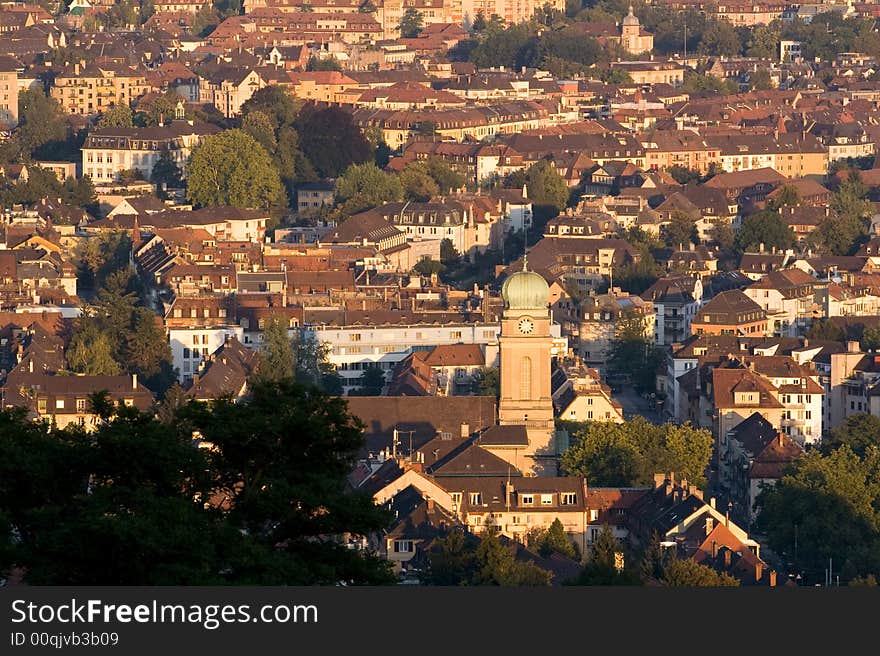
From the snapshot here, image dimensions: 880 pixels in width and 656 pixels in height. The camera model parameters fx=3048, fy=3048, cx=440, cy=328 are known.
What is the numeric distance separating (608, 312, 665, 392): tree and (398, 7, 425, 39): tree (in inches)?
2709

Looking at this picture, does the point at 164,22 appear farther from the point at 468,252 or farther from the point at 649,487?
the point at 649,487

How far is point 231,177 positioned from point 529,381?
34899 mm

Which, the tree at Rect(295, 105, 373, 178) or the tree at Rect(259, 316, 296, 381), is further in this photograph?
the tree at Rect(295, 105, 373, 178)

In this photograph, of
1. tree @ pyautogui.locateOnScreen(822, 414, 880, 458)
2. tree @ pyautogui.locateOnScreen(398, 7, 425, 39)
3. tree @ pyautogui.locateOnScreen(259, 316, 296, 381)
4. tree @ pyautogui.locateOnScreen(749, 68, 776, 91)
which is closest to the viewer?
tree @ pyautogui.locateOnScreen(822, 414, 880, 458)

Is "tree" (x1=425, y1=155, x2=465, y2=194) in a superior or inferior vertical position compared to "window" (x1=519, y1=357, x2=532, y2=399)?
inferior

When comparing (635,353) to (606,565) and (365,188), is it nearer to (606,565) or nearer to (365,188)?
(365,188)

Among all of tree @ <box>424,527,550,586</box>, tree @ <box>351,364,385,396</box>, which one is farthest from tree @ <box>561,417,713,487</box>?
tree @ <box>351,364,385,396</box>

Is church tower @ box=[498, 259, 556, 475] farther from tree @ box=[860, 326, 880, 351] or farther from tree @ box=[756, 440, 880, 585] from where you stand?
tree @ box=[860, 326, 880, 351]

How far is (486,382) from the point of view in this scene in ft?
174

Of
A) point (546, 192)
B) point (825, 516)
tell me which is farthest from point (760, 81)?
point (825, 516)

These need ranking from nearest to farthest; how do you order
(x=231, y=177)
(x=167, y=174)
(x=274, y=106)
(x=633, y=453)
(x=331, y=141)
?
(x=633, y=453) → (x=231, y=177) → (x=167, y=174) → (x=331, y=141) → (x=274, y=106)

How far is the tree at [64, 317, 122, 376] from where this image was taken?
5466cm

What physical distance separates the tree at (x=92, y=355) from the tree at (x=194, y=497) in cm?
3308

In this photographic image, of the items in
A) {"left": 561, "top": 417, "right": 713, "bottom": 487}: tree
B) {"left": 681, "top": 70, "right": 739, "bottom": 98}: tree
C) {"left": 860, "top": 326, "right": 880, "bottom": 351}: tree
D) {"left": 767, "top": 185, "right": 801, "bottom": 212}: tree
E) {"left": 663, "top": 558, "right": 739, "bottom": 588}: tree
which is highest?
{"left": 663, "top": 558, "right": 739, "bottom": 588}: tree
